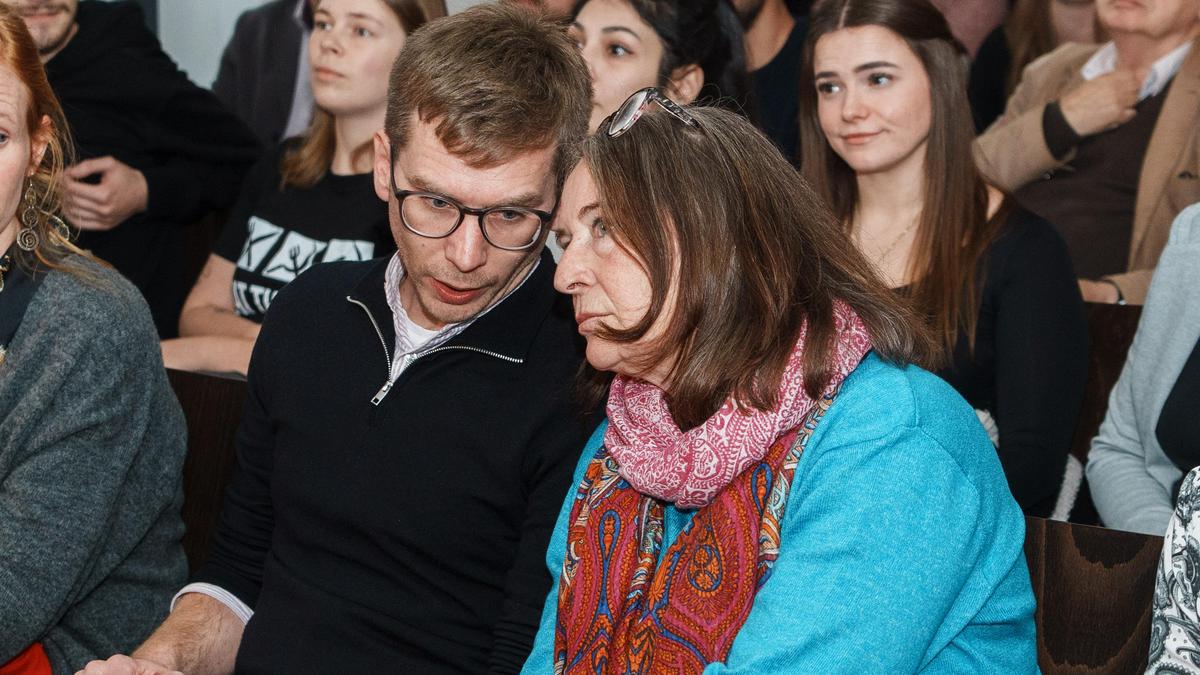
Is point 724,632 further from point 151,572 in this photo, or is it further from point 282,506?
point 151,572

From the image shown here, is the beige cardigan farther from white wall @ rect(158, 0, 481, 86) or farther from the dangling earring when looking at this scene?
white wall @ rect(158, 0, 481, 86)

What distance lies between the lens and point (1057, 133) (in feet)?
9.53

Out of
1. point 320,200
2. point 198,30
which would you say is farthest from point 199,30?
point 320,200

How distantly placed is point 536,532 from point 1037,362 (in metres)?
1.00

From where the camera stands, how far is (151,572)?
1841mm

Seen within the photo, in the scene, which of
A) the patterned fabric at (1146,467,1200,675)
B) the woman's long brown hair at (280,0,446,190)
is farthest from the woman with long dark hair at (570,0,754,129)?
the patterned fabric at (1146,467,1200,675)

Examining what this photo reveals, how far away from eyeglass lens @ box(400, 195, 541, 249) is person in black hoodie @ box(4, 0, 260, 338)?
1378 mm

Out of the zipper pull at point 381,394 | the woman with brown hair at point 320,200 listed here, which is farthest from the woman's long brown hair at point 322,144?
the zipper pull at point 381,394

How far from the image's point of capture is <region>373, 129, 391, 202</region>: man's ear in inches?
68.1

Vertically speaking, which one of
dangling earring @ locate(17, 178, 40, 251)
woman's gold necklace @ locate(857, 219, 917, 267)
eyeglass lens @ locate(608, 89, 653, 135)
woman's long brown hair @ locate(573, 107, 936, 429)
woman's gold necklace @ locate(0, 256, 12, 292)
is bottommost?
woman's gold necklace @ locate(0, 256, 12, 292)

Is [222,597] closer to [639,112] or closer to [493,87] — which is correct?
[493,87]

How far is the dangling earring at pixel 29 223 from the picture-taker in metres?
1.75

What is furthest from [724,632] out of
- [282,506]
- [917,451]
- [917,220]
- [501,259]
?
[917,220]

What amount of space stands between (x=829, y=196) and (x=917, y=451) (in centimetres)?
138
